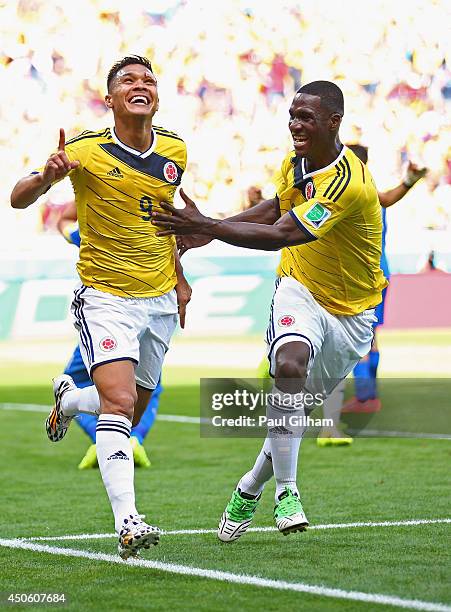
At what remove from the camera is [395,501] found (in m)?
6.97

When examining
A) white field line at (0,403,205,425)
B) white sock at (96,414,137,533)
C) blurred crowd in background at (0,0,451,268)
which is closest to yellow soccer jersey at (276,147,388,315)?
white sock at (96,414,137,533)

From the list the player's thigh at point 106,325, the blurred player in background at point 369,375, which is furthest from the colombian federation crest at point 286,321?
the blurred player in background at point 369,375

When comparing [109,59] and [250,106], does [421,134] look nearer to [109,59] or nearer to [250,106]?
[250,106]

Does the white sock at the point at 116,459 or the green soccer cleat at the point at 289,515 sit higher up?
the white sock at the point at 116,459

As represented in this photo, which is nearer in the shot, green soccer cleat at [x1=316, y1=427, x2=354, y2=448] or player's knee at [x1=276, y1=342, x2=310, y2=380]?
player's knee at [x1=276, y1=342, x2=310, y2=380]

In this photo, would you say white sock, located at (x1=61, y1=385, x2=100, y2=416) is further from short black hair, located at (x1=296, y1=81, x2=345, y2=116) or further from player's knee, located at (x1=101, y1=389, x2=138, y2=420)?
short black hair, located at (x1=296, y1=81, x2=345, y2=116)

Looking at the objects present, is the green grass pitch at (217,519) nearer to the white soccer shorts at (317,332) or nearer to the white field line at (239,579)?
the white field line at (239,579)

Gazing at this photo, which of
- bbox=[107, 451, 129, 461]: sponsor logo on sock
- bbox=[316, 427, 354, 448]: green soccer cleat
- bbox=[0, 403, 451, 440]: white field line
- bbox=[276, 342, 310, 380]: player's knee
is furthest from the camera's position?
bbox=[0, 403, 451, 440]: white field line

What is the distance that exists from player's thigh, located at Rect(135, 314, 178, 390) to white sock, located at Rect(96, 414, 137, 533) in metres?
0.65

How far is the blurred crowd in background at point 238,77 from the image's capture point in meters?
24.4

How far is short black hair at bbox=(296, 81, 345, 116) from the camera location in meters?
5.66

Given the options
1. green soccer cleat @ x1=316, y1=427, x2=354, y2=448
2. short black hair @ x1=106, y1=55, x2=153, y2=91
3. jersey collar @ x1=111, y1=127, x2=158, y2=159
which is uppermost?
short black hair @ x1=106, y1=55, x2=153, y2=91

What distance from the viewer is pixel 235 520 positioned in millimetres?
5703

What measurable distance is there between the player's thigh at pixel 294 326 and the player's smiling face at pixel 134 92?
1.13m
